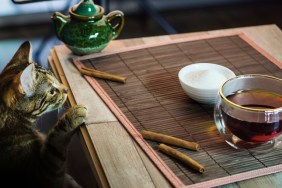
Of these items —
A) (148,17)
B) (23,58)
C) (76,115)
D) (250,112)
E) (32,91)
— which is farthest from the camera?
(148,17)

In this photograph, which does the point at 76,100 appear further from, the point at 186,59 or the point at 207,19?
the point at 207,19

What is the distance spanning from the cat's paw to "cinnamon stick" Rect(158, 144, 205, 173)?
0.73ft

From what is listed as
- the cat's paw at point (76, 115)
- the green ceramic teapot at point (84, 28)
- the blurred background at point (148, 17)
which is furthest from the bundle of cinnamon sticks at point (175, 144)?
the blurred background at point (148, 17)

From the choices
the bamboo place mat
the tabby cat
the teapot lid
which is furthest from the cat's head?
the teapot lid

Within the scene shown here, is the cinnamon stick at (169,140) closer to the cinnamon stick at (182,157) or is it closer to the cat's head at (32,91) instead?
the cinnamon stick at (182,157)

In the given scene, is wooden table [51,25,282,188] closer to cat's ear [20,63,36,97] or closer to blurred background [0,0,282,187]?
cat's ear [20,63,36,97]

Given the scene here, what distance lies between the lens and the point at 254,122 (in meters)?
1.00

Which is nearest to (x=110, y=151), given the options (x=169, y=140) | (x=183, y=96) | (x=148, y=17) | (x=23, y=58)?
(x=169, y=140)

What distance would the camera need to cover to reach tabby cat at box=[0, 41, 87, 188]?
4.17ft

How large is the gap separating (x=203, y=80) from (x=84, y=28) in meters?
0.40

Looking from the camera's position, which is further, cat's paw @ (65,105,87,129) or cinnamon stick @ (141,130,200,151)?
cat's paw @ (65,105,87,129)

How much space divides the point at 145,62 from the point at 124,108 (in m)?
0.25

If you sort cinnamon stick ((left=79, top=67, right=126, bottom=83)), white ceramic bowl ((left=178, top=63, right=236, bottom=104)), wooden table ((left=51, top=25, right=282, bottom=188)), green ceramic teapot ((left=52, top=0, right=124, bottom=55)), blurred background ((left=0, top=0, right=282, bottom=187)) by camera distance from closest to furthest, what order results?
wooden table ((left=51, top=25, right=282, bottom=188))
white ceramic bowl ((left=178, top=63, right=236, bottom=104))
cinnamon stick ((left=79, top=67, right=126, bottom=83))
green ceramic teapot ((left=52, top=0, right=124, bottom=55))
blurred background ((left=0, top=0, right=282, bottom=187))

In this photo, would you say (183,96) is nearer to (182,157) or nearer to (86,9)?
(182,157)
